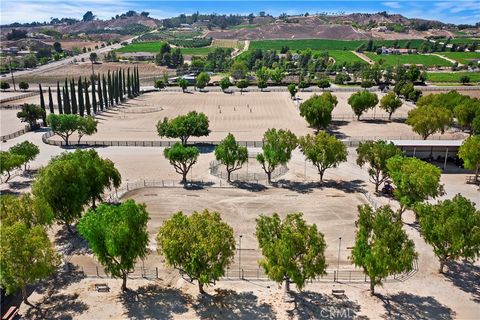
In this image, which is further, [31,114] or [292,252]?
[31,114]

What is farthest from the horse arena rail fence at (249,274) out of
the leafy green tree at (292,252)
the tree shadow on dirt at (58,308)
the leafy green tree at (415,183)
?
the leafy green tree at (415,183)

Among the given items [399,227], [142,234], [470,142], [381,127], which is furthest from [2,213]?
[381,127]

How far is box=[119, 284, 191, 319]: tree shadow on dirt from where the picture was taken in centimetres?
3039

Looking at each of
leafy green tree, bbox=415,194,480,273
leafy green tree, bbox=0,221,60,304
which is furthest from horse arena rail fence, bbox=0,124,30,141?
leafy green tree, bbox=415,194,480,273

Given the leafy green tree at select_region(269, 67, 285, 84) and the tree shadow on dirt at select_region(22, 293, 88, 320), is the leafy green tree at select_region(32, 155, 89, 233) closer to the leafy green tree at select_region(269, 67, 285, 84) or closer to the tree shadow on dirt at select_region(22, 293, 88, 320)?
the tree shadow on dirt at select_region(22, 293, 88, 320)

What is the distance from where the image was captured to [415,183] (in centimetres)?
4059

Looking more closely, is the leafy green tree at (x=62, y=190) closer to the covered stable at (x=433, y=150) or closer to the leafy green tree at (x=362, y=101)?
the covered stable at (x=433, y=150)

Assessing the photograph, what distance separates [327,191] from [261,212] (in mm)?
10652

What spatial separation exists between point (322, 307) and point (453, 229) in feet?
38.4

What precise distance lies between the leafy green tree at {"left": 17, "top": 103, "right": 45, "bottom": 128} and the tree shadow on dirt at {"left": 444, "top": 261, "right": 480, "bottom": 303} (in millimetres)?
76791

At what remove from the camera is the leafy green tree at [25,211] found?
107 feet

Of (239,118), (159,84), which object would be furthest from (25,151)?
(159,84)

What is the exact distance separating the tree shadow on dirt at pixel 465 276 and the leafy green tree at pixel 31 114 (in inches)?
3023

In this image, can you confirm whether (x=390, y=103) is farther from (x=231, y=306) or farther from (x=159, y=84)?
(x=159, y=84)
